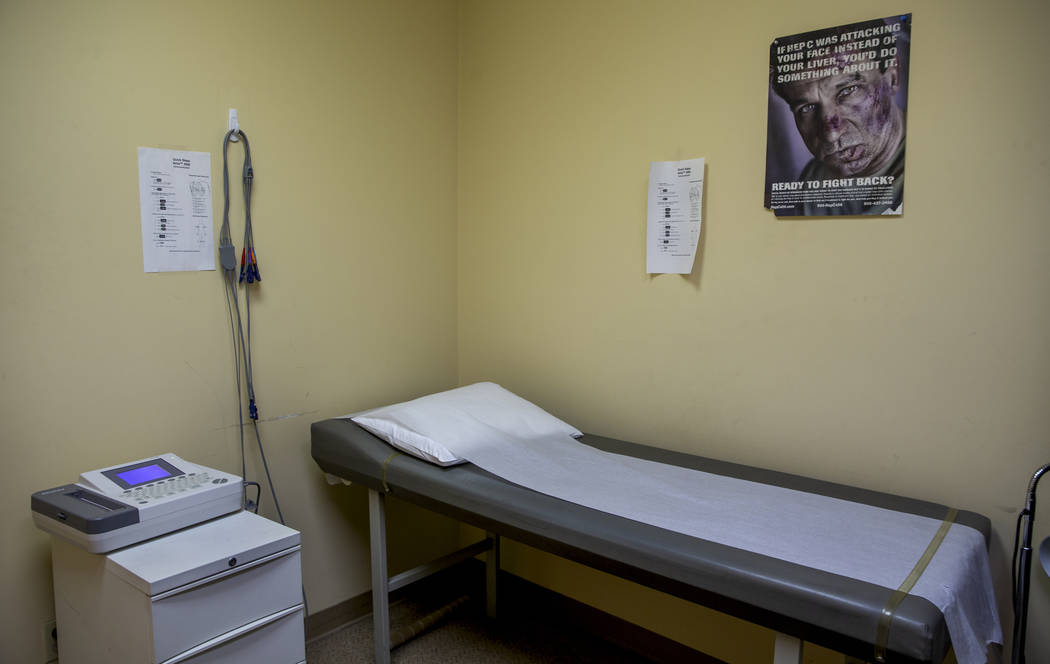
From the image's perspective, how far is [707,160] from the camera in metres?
2.08

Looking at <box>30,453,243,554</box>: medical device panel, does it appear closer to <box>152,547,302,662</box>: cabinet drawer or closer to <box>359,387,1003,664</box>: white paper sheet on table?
<box>152,547,302,662</box>: cabinet drawer

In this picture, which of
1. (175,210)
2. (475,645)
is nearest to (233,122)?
(175,210)

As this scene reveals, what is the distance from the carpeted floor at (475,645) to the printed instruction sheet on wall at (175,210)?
53.7 inches

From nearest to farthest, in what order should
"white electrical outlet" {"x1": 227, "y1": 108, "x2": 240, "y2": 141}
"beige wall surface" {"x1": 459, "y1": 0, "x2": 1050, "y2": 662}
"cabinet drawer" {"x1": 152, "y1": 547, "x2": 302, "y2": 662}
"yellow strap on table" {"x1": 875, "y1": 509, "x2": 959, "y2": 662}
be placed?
"yellow strap on table" {"x1": 875, "y1": 509, "x2": 959, "y2": 662}
"cabinet drawer" {"x1": 152, "y1": 547, "x2": 302, "y2": 662}
"beige wall surface" {"x1": 459, "y1": 0, "x2": 1050, "y2": 662}
"white electrical outlet" {"x1": 227, "y1": 108, "x2": 240, "y2": 141}

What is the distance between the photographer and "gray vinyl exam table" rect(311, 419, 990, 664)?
45.8 inches

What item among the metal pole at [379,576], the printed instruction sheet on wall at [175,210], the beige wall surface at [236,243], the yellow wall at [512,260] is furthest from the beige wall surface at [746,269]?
the printed instruction sheet on wall at [175,210]

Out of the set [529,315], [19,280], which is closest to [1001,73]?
[529,315]

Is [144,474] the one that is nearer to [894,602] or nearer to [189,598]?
[189,598]

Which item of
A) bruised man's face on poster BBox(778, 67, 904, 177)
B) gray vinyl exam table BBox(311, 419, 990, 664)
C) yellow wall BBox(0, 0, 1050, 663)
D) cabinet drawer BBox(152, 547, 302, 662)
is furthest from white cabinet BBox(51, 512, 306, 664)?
bruised man's face on poster BBox(778, 67, 904, 177)

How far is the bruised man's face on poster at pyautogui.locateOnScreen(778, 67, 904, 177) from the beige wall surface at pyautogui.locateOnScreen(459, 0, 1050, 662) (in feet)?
0.21

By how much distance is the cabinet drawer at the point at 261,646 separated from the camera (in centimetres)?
154

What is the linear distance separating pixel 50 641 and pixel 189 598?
26.3 inches

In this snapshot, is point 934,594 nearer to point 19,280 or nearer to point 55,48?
point 19,280

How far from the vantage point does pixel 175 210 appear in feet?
6.46
